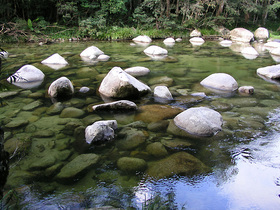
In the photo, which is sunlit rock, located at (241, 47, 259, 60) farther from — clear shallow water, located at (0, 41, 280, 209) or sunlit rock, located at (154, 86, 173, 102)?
sunlit rock, located at (154, 86, 173, 102)

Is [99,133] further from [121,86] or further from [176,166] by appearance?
[121,86]

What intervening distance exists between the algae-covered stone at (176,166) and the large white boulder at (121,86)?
6.62 ft

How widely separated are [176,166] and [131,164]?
0.49 metres

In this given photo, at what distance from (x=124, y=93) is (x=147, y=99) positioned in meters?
0.46

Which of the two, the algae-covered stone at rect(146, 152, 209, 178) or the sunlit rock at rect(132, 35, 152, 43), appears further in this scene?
the sunlit rock at rect(132, 35, 152, 43)

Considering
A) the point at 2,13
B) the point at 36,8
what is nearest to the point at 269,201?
the point at 2,13

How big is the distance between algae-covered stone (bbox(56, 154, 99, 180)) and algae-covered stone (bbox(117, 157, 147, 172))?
30 centimetres

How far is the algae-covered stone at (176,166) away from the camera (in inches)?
96.3

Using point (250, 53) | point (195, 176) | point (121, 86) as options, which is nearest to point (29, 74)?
point (121, 86)

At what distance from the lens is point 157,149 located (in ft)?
9.38

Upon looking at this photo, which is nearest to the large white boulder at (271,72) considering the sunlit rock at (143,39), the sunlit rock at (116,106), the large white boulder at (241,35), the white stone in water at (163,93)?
the white stone in water at (163,93)

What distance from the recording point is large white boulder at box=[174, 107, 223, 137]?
3215 millimetres

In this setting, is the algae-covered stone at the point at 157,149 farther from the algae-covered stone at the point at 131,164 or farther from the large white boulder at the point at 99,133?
the large white boulder at the point at 99,133

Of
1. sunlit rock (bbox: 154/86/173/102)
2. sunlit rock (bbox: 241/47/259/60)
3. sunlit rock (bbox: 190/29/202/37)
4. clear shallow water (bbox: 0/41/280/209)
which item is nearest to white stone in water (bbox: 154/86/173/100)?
sunlit rock (bbox: 154/86/173/102)
